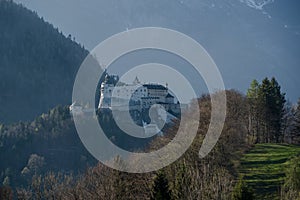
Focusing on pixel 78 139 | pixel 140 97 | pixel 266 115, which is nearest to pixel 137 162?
pixel 266 115

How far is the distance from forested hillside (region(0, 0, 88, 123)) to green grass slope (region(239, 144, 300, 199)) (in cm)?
8333

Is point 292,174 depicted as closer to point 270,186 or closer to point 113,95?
point 270,186

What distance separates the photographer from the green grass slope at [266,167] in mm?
26609

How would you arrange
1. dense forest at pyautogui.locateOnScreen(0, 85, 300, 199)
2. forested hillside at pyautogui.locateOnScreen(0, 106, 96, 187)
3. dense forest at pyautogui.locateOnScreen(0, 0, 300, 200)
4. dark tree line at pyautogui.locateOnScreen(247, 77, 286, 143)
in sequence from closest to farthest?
dense forest at pyautogui.locateOnScreen(0, 85, 300, 199), dense forest at pyautogui.locateOnScreen(0, 0, 300, 200), dark tree line at pyautogui.locateOnScreen(247, 77, 286, 143), forested hillside at pyautogui.locateOnScreen(0, 106, 96, 187)

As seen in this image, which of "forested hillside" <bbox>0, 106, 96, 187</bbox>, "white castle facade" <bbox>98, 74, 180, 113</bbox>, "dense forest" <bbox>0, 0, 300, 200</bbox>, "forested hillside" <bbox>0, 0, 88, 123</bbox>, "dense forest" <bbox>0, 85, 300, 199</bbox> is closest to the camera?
"dense forest" <bbox>0, 85, 300, 199</bbox>

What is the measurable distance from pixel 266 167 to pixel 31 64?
116 metres

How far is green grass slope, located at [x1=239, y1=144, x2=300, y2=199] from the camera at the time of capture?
2661 centimetres

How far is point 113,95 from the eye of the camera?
245 feet

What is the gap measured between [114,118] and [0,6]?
10121 cm

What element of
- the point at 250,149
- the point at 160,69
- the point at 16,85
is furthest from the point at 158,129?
the point at 16,85

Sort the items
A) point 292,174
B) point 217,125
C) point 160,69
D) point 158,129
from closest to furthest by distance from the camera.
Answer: point 292,174 → point 217,125 → point 160,69 → point 158,129

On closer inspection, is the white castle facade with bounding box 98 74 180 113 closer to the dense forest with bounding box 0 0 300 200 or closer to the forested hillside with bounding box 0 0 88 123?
the dense forest with bounding box 0 0 300 200

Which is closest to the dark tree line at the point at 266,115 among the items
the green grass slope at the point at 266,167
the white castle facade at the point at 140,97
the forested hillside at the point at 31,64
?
the green grass slope at the point at 266,167

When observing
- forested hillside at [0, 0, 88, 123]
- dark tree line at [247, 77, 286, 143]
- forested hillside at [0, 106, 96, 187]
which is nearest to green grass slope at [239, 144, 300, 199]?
dark tree line at [247, 77, 286, 143]
